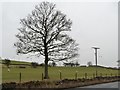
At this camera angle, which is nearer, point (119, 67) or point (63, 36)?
point (63, 36)

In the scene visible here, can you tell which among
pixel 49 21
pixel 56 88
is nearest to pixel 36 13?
pixel 49 21

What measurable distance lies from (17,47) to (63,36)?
7.11 m

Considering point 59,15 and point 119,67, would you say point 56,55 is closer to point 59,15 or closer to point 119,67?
point 59,15

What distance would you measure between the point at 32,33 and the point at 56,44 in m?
3.93

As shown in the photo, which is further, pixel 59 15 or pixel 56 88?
pixel 59 15

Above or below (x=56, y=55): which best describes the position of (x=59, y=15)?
above

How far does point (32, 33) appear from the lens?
49.2 m

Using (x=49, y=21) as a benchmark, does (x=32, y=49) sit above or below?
below

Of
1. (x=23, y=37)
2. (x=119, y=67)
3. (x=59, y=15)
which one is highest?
(x=59, y=15)

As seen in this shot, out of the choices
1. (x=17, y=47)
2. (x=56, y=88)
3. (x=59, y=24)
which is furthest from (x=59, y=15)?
(x=56, y=88)

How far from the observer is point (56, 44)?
162 feet

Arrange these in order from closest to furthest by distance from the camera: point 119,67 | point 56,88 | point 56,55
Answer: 1. point 56,88
2. point 56,55
3. point 119,67

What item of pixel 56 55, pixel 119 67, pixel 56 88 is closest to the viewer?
pixel 56 88

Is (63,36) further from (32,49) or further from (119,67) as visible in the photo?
(119,67)
